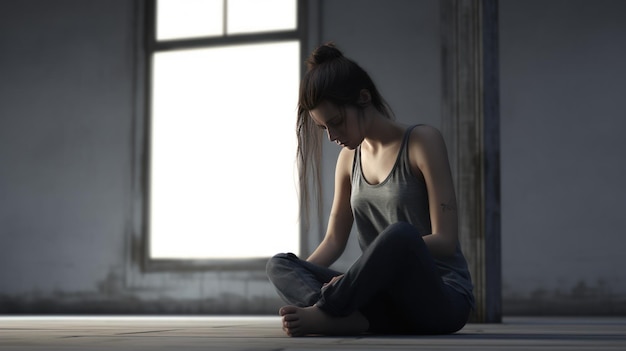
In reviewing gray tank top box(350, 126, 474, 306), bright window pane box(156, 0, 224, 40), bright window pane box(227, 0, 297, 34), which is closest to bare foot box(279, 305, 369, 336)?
gray tank top box(350, 126, 474, 306)

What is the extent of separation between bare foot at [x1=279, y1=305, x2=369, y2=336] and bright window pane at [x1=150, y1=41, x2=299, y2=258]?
3.27 metres

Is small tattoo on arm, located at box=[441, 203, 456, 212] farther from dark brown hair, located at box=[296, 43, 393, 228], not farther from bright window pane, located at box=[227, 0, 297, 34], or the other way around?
bright window pane, located at box=[227, 0, 297, 34]

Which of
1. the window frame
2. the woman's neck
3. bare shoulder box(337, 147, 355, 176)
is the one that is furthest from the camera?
the window frame

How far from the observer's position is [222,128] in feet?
17.8

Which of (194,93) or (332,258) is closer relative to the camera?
(332,258)

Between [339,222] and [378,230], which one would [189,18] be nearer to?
[339,222]

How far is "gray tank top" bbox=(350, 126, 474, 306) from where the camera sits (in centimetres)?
207

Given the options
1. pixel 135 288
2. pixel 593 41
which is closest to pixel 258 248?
pixel 135 288

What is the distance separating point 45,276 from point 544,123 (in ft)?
10.5

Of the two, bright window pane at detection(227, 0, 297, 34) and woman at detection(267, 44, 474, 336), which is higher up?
bright window pane at detection(227, 0, 297, 34)

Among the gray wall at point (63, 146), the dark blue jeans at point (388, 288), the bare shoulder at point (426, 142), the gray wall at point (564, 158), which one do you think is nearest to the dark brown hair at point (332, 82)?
the bare shoulder at point (426, 142)

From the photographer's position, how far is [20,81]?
583cm

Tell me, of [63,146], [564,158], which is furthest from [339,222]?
[63,146]

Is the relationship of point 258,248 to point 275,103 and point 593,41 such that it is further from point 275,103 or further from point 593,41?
point 593,41
